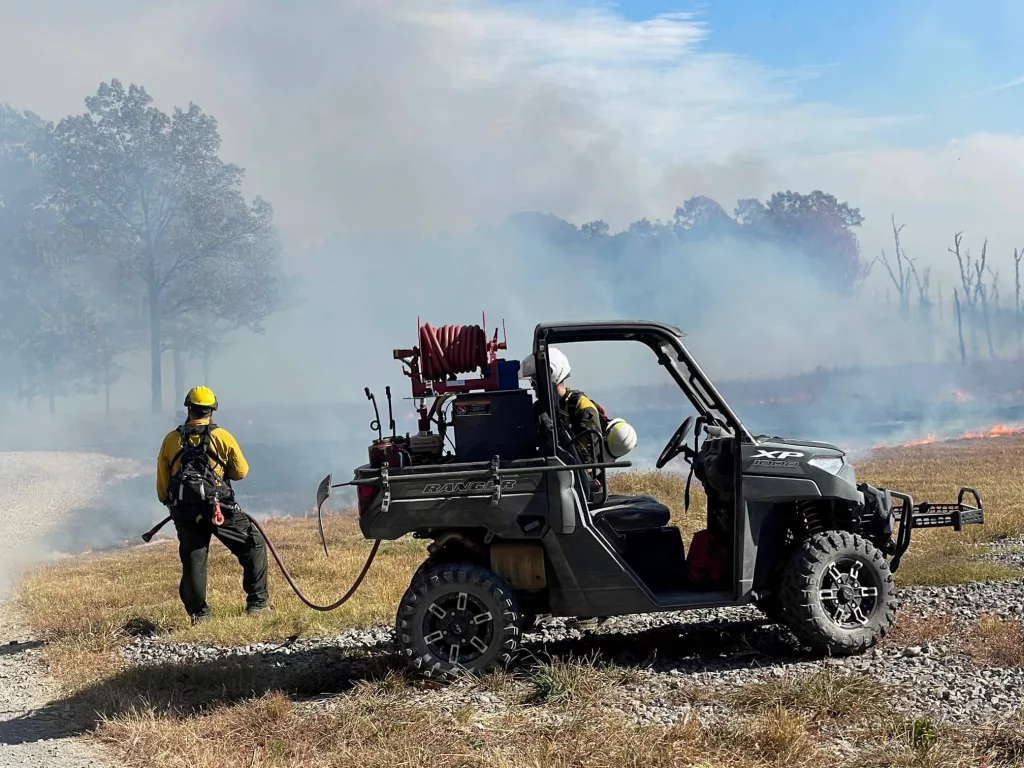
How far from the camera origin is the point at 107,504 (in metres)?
25.0

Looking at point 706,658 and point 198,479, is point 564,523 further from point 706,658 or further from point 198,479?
point 198,479

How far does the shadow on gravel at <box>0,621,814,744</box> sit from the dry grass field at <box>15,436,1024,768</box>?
2 cm

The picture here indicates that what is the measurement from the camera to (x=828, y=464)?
6418mm

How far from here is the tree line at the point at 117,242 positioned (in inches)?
1401

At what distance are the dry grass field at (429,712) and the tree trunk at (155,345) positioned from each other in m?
30.7

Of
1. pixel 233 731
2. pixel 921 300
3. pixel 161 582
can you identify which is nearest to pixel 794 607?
pixel 233 731

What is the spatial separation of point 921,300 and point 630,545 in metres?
71.1

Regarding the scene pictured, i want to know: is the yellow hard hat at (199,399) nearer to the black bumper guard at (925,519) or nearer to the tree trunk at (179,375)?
the black bumper guard at (925,519)

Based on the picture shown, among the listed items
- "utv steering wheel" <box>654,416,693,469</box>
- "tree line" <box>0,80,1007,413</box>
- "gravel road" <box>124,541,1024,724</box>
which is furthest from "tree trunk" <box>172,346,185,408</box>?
"utv steering wheel" <box>654,416,693,469</box>

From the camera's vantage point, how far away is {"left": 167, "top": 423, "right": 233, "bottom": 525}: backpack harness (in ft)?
27.8

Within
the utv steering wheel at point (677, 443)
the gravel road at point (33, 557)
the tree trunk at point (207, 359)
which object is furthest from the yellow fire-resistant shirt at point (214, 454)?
the tree trunk at point (207, 359)

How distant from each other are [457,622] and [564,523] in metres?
0.86

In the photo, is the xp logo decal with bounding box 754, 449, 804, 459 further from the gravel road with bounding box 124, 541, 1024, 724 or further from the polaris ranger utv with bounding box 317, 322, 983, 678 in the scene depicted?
the gravel road with bounding box 124, 541, 1024, 724

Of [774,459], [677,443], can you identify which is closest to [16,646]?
[677,443]
